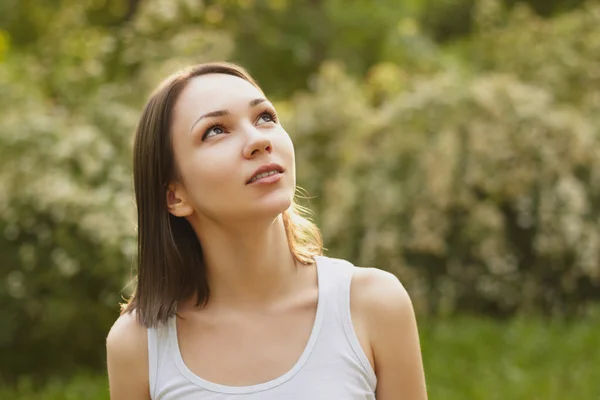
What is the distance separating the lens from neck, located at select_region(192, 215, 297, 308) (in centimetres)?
206

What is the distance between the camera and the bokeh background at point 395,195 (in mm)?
5871

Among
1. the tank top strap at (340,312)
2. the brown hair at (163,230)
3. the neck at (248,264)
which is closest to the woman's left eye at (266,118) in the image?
the brown hair at (163,230)

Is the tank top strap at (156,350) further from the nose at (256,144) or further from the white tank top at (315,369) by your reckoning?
the nose at (256,144)

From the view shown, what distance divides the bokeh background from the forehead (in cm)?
337

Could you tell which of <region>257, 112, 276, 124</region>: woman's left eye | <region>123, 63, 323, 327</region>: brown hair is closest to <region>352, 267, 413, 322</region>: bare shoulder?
<region>123, 63, 323, 327</region>: brown hair

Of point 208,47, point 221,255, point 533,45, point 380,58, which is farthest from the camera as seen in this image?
point 380,58

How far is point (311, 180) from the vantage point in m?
7.25

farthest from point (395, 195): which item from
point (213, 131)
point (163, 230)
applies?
point (213, 131)

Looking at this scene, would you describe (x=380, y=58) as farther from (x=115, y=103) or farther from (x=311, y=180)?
(x=115, y=103)

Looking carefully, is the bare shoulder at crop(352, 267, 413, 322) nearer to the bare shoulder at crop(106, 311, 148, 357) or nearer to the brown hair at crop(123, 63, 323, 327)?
the brown hair at crop(123, 63, 323, 327)

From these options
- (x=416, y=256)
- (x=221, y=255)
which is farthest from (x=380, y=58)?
(x=221, y=255)

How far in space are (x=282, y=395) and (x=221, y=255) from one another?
13.9 inches

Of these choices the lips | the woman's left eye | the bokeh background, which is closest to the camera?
the lips

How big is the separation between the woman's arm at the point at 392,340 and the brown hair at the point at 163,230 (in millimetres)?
202
